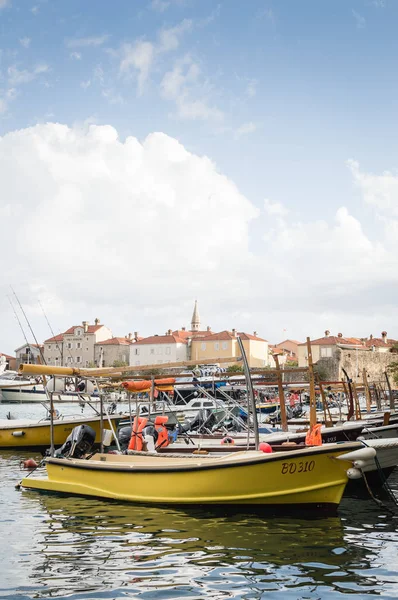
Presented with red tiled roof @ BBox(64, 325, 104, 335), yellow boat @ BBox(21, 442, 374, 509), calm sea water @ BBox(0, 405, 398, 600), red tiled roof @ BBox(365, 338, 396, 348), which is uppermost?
red tiled roof @ BBox(64, 325, 104, 335)

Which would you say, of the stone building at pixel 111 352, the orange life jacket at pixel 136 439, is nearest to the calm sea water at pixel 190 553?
the orange life jacket at pixel 136 439

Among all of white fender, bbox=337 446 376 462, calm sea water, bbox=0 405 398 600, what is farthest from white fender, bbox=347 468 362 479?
calm sea water, bbox=0 405 398 600

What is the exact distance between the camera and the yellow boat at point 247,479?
39.9ft

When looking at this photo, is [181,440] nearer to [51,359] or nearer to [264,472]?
[264,472]

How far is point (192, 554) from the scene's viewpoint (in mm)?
10188

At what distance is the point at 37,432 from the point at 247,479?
1498 cm

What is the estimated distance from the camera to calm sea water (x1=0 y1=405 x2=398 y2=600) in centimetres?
856

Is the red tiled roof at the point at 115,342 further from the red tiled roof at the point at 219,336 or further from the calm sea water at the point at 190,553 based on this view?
the calm sea water at the point at 190,553

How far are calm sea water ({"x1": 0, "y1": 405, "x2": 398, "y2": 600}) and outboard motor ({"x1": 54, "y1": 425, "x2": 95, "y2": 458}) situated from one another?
1.71 m

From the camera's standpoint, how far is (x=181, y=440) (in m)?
21.9

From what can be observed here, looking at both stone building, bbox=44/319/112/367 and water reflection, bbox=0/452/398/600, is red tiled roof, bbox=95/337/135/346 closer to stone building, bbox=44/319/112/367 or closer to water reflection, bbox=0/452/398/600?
stone building, bbox=44/319/112/367

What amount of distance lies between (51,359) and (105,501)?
136m

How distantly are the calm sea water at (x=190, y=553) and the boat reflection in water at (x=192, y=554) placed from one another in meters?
0.01

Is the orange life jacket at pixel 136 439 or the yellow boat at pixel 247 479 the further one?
the orange life jacket at pixel 136 439
